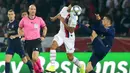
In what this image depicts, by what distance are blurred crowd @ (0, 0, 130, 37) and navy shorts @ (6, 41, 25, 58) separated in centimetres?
395

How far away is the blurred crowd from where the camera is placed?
66.3 feet

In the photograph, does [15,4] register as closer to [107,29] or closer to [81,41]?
[81,41]

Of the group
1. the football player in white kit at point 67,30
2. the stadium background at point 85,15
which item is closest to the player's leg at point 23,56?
the football player in white kit at point 67,30

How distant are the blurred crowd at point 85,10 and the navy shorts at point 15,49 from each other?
395cm

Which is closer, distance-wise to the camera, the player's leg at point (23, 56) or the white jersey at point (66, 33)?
the white jersey at point (66, 33)

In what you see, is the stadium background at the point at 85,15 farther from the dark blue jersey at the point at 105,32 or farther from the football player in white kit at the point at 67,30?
the dark blue jersey at the point at 105,32

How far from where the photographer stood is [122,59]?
16734 mm

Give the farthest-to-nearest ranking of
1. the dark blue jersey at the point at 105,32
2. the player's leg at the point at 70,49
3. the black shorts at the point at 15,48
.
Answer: the black shorts at the point at 15,48, the player's leg at the point at 70,49, the dark blue jersey at the point at 105,32

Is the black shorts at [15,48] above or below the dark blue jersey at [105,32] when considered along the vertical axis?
below

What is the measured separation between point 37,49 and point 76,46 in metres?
3.21

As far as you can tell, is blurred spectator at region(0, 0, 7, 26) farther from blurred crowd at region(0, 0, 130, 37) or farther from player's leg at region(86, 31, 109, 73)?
player's leg at region(86, 31, 109, 73)

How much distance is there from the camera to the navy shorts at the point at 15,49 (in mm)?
15688

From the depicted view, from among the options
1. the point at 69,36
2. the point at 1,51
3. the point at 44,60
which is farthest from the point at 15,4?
the point at 69,36

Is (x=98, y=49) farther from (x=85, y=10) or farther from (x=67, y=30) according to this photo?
(x=85, y=10)
